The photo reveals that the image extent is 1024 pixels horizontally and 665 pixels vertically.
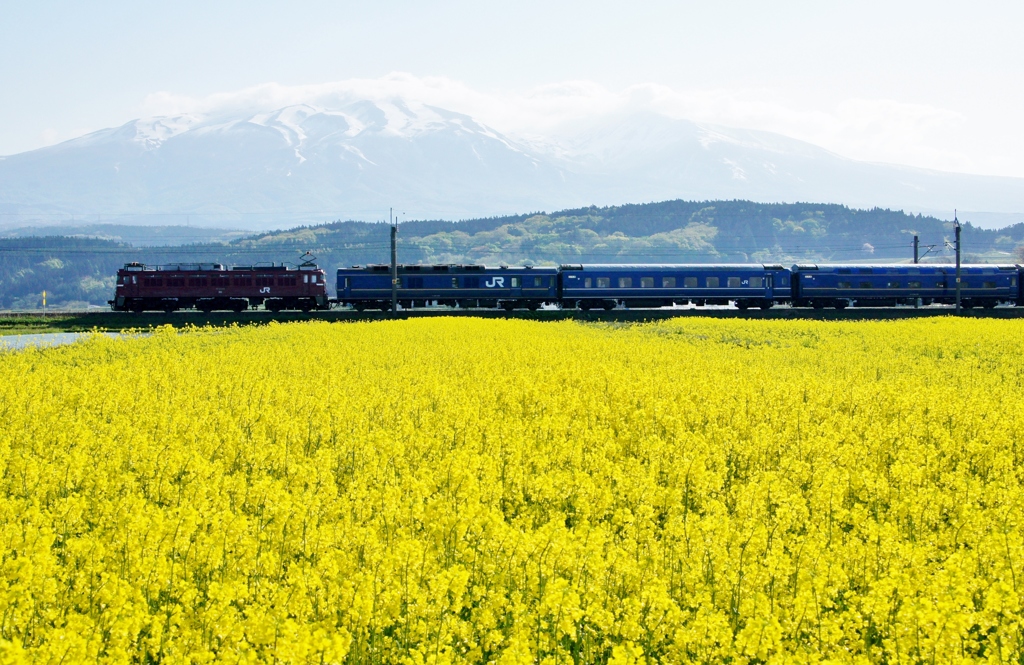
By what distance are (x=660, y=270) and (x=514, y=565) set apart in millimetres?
53127

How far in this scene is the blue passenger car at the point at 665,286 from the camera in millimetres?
58406

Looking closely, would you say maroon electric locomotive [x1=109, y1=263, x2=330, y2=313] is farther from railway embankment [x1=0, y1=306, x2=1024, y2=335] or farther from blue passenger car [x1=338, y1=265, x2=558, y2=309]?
blue passenger car [x1=338, y1=265, x2=558, y2=309]

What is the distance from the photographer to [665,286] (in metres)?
58.8

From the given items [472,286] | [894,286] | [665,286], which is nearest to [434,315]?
[472,286]

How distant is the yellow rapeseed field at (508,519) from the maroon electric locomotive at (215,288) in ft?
127

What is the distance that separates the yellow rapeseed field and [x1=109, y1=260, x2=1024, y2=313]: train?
38.5 meters

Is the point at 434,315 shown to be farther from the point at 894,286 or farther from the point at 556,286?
the point at 894,286

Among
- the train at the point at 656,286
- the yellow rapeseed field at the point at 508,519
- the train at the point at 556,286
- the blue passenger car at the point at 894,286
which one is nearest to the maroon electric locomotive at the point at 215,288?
the train at the point at 556,286

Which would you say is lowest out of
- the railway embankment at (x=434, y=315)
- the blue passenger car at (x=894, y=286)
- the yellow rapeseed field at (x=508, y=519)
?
the yellow rapeseed field at (x=508, y=519)

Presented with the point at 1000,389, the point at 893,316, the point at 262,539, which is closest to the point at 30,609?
the point at 262,539

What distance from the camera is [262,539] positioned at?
27.2 ft

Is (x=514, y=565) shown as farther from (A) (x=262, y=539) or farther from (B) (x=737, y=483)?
(B) (x=737, y=483)

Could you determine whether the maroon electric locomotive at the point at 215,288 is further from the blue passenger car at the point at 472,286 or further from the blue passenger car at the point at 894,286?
the blue passenger car at the point at 894,286

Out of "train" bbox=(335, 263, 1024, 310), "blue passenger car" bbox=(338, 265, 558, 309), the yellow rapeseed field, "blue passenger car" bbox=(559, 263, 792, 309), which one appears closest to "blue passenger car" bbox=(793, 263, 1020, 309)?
"train" bbox=(335, 263, 1024, 310)
